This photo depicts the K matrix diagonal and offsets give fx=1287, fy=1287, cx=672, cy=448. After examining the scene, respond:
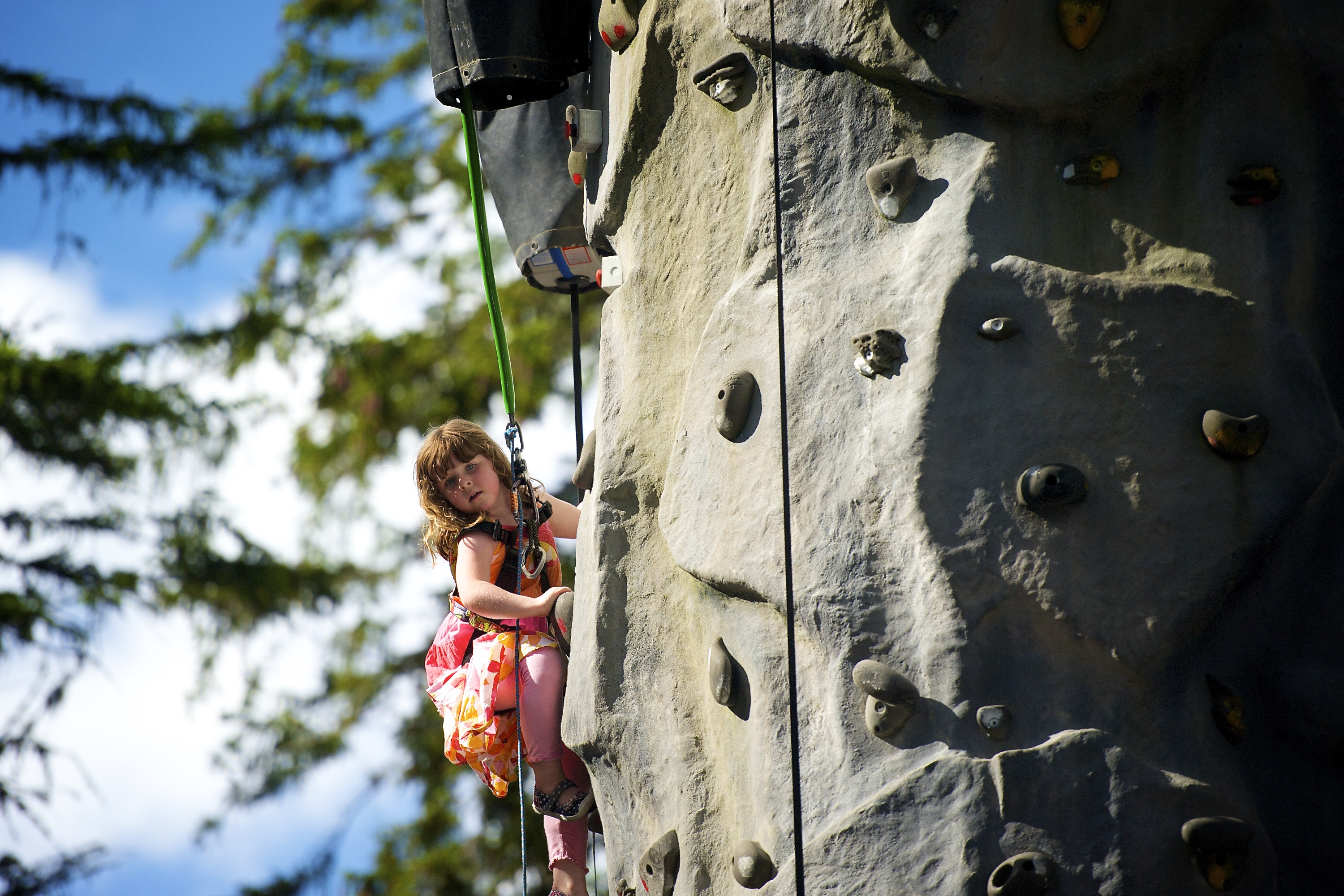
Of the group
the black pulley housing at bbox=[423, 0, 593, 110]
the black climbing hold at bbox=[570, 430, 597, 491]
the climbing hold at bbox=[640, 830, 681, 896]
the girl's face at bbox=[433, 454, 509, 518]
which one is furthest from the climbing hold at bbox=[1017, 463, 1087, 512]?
the black pulley housing at bbox=[423, 0, 593, 110]

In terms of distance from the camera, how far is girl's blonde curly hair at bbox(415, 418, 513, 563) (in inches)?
123

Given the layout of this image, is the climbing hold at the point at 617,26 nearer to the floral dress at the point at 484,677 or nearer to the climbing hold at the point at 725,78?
the climbing hold at the point at 725,78

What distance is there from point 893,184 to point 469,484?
128cm

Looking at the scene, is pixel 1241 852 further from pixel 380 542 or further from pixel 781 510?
pixel 380 542

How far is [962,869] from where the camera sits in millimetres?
2201

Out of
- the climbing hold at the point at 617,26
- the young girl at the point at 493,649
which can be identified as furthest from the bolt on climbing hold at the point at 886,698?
the climbing hold at the point at 617,26

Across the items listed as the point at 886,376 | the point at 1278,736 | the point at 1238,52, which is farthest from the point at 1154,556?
the point at 1238,52

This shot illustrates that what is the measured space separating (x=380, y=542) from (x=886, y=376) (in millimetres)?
6566

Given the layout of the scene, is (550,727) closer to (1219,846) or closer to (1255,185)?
(1219,846)

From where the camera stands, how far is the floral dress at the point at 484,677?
3027mm

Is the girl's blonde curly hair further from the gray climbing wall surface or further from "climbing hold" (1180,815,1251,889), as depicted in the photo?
"climbing hold" (1180,815,1251,889)

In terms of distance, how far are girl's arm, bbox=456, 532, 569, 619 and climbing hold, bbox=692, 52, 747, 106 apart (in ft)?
3.86

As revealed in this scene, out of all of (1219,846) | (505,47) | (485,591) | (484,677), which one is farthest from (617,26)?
(1219,846)

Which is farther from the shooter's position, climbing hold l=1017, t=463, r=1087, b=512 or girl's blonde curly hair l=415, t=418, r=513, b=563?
girl's blonde curly hair l=415, t=418, r=513, b=563
